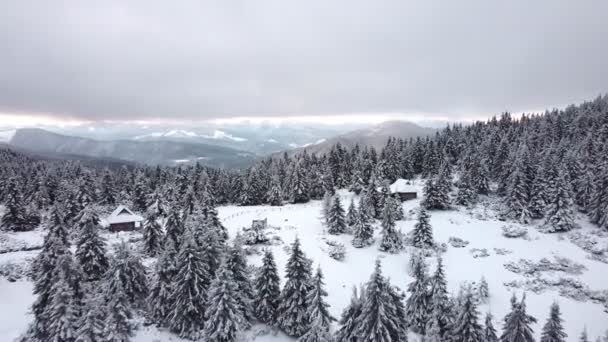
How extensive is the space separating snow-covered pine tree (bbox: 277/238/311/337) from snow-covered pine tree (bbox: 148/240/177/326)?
35.0 ft

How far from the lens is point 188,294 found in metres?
27.6

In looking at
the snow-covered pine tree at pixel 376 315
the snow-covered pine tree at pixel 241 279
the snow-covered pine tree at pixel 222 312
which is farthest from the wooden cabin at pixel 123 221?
the snow-covered pine tree at pixel 376 315

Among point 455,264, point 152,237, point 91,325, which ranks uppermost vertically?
point 91,325

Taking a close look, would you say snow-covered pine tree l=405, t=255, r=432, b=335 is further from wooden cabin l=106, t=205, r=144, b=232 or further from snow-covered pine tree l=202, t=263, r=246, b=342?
wooden cabin l=106, t=205, r=144, b=232

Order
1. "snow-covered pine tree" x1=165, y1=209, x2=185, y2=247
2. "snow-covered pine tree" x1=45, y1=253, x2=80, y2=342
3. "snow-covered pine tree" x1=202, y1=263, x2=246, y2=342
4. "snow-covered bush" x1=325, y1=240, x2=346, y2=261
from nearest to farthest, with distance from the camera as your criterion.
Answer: "snow-covered pine tree" x1=45, y1=253, x2=80, y2=342
"snow-covered pine tree" x1=202, y1=263, x2=246, y2=342
"snow-covered pine tree" x1=165, y1=209, x2=185, y2=247
"snow-covered bush" x1=325, y1=240, x2=346, y2=261

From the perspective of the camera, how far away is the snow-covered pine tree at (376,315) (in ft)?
73.5

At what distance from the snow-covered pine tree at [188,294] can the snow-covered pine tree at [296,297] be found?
750 cm

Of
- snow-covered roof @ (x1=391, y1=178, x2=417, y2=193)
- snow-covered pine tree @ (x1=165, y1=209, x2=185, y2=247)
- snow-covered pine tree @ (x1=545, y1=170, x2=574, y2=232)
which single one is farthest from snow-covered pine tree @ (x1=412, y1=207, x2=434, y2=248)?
snow-covered pine tree @ (x1=165, y1=209, x2=185, y2=247)

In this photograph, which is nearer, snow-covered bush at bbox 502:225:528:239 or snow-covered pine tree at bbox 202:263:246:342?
snow-covered pine tree at bbox 202:263:246:342

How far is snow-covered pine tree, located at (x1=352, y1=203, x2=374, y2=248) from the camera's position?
47.2m

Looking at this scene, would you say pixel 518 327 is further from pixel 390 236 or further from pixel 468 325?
pixel 390 236

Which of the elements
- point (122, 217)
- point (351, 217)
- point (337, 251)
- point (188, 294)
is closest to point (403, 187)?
point (351, 217)

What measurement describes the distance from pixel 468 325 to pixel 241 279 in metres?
19.8

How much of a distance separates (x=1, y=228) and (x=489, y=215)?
279 feet
